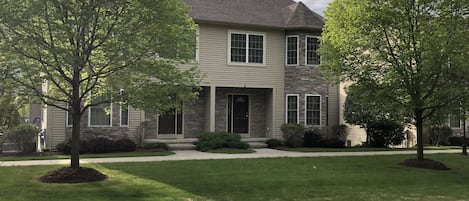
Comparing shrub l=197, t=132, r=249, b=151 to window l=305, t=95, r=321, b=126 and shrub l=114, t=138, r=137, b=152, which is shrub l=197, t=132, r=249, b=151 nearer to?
shrub l=114, t=138, r=137, b=152

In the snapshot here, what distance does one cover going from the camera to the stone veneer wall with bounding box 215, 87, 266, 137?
70.0 feet

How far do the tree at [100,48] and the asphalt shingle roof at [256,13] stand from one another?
28.4 feet

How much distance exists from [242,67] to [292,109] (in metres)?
3.25

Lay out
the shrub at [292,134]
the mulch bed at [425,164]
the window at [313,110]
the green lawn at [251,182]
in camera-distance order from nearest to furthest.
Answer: the green lawn at [251,182] < the mulch bed at [425,164] < the shrub at [292,134] < the window at [313,110]

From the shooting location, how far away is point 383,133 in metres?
21.8

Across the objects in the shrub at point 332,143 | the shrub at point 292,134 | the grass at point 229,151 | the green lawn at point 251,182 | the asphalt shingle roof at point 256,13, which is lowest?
the green lawn at point 251,182

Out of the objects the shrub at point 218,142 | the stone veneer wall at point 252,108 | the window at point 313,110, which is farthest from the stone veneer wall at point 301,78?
A: the shrub at point 218,142

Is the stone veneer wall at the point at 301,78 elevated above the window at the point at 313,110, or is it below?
above

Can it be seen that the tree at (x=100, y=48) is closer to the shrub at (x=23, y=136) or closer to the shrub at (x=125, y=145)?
the shrub at (x=23, y=136)

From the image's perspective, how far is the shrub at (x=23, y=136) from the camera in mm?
15711

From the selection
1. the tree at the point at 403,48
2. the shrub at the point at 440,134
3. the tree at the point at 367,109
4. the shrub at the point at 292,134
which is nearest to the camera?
the tree at the point at 403,48

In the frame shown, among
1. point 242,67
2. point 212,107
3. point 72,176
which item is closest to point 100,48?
point 72,176

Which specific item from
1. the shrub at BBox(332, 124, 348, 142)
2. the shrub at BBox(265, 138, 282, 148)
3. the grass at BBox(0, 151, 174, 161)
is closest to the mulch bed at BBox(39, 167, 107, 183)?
the grass at BBox(0, 151, 174, 161)

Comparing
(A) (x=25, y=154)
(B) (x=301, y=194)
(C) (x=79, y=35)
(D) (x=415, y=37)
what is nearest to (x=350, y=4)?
(D) (x=415, y=37)
